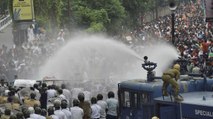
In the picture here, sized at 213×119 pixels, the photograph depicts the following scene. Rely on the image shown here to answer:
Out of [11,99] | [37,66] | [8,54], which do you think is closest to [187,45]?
[37,66]

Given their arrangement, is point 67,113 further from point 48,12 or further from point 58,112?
point 48,12

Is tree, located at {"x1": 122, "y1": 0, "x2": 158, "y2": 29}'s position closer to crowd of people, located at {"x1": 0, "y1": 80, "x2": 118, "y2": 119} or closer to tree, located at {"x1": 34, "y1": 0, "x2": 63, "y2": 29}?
tree, located at {"x1": 34, "y1": 0, "x2": 63, "y2": 29}

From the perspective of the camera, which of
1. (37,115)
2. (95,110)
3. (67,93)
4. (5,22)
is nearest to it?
(37,115)

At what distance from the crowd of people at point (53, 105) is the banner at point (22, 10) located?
2190cm

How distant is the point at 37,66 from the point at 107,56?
6.24 meters

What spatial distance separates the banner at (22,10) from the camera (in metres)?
43.0

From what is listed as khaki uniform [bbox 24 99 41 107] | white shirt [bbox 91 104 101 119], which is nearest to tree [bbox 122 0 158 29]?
khaki uniform [bbox 24 99 41 107]

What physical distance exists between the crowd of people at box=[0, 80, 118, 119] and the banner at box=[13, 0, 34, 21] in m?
21.9

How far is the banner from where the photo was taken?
1692 inches

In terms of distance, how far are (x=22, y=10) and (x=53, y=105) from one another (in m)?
25.4

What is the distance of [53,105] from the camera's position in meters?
18.3

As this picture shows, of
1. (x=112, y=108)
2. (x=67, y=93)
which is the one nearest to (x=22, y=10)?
(x=67, y=93)

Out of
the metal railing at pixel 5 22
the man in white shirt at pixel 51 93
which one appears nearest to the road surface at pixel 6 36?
the metal railing at pixel 5 22

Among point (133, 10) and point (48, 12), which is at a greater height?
point (133, 10)
